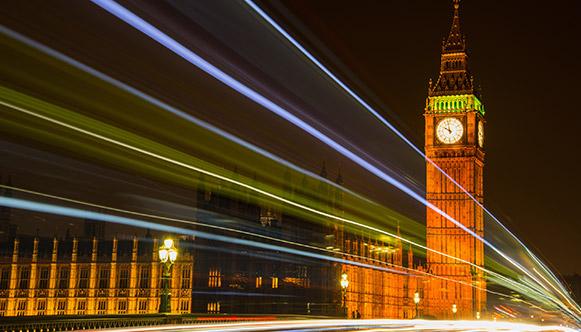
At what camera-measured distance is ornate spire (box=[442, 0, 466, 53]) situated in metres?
95.5

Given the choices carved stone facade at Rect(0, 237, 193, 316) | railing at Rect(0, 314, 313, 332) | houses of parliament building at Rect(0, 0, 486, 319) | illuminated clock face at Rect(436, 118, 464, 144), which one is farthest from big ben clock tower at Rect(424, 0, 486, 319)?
railing at Rect(0, 314, 313, 332)

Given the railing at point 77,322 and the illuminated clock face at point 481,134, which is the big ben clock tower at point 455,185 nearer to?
the illuminated clock face at point 481,134

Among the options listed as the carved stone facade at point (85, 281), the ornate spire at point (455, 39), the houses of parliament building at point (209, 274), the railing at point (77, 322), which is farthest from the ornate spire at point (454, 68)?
the railing at point (77, 322)

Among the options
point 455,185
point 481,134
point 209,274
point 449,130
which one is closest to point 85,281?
point 209,274

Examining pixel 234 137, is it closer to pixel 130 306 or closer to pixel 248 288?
pixel 248 288

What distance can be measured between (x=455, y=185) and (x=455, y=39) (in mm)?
17458

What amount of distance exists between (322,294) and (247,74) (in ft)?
111

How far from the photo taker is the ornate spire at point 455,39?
9550 cm

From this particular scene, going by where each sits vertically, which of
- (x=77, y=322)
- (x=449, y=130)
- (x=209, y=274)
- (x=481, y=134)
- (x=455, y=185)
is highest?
(x=481, y=134)

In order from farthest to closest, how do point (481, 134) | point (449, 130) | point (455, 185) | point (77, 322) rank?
point (481, 134)
point (455, 185)
point (449, 130)
point (77, 322)

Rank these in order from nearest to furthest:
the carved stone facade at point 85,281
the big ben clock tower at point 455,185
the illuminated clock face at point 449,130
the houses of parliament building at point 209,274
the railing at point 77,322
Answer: the railing at point 77,322, the houses of parliament building at point 209,274, the carved stone facade at point 85,281, the big ben clock tower at point 455,185, the illuminated clock face at point 449,130

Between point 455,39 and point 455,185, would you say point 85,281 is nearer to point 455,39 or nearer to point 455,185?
point 455,185

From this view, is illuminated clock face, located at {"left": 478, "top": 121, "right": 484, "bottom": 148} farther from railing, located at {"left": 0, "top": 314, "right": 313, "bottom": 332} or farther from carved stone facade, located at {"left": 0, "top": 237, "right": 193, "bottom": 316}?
railing, located at {"left": 0, "top": 314, "right": 313, "bottom": 332}

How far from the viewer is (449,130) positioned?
297 feet
